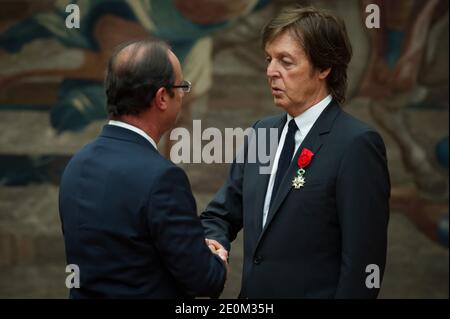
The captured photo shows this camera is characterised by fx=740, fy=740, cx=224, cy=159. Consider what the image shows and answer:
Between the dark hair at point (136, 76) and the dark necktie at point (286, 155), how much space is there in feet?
2.12

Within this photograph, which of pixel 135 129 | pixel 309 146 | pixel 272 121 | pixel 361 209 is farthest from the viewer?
pixel 272 121

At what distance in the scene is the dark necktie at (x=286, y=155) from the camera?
302cm

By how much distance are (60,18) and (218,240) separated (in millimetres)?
3764

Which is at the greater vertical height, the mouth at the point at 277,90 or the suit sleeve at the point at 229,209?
the mouth at the point at 277,90

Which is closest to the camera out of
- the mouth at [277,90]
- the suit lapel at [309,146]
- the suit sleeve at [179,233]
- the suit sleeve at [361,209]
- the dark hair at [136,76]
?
the suit sleeve at [179,233]

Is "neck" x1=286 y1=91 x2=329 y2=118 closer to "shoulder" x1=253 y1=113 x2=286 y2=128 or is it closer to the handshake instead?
"shoulder" x1=253 y1=113 x2=286 y2=128

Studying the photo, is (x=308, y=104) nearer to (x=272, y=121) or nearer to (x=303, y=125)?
(x=303, y=125)

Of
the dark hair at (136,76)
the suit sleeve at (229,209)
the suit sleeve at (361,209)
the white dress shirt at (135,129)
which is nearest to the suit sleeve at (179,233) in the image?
the white dress shirt at (135,129)

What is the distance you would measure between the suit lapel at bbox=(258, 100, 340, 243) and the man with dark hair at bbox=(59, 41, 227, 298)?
38 centimetres

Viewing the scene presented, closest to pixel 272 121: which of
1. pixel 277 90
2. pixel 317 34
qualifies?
pixel 277 90

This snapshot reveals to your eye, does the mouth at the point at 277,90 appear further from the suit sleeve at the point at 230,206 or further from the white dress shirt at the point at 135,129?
the white dress shirt at the point at 135,129

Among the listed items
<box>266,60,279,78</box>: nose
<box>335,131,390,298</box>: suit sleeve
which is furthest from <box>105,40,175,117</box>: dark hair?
<box>335,131,390,298</box>: suit sleeve

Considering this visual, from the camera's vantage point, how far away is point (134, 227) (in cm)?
250

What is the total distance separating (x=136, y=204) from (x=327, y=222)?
77cm
